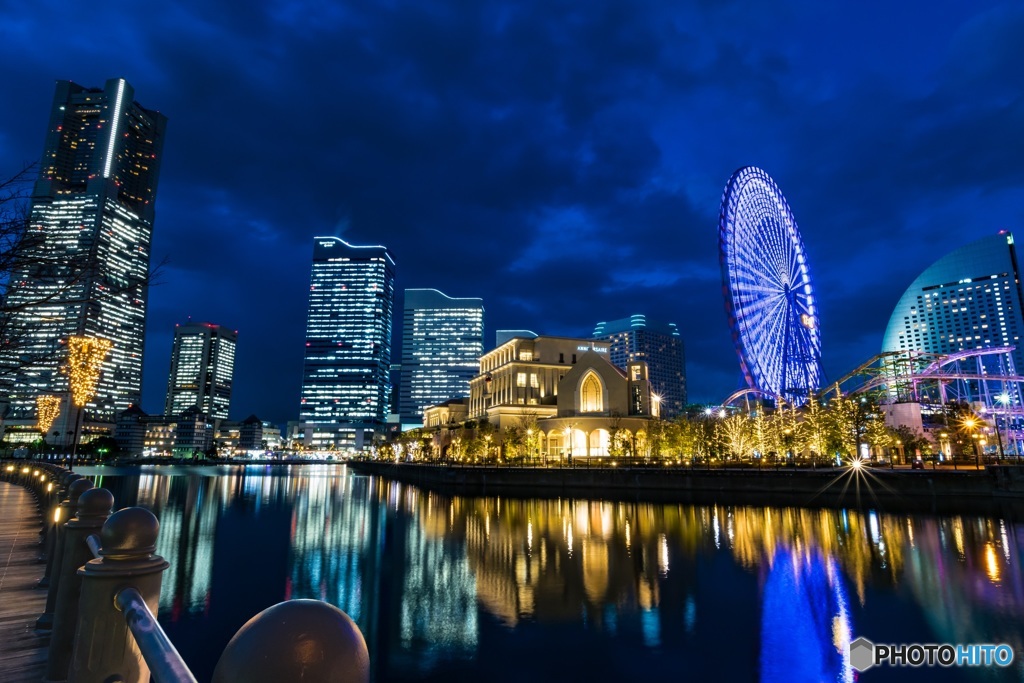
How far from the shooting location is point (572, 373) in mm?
97312

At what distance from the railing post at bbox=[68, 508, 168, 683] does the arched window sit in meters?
92.2

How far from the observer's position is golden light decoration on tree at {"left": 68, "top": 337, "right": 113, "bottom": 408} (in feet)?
131

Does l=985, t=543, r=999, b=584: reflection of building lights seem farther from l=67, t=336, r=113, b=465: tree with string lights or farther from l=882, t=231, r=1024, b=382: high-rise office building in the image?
l=882, t=231, r=1024, b=382: high-rise office building

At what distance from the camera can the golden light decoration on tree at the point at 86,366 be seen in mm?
39906

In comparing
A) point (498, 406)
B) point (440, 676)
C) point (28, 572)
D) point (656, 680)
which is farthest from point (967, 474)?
point (498, 406)

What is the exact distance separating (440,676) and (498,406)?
94180mm

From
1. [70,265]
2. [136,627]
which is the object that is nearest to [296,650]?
[136,627]

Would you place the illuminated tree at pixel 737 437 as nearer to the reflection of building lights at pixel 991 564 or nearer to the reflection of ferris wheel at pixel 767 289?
the reflection of ferris wheel at pixel 767 289

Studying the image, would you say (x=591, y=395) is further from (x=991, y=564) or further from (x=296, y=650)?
(x=296, y=650)

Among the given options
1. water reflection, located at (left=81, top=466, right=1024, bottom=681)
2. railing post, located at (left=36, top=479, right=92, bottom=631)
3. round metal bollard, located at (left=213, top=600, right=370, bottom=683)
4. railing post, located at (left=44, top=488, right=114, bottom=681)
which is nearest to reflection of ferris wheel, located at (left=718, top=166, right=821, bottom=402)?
water reflection, located at (left=81, top=466, right=1024, bottom=681)

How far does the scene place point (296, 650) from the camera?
6.07 ft

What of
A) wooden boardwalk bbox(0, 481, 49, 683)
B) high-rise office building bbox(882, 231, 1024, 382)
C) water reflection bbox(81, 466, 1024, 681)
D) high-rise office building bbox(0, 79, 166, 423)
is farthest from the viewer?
high-rise office building bbox(882, 231, 1024, 382)

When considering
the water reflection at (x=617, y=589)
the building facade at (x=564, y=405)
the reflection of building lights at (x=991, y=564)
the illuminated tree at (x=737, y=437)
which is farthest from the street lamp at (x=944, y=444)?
the reflection of building lights at (x=991, y=564)

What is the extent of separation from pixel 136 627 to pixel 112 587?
3.06 ft
